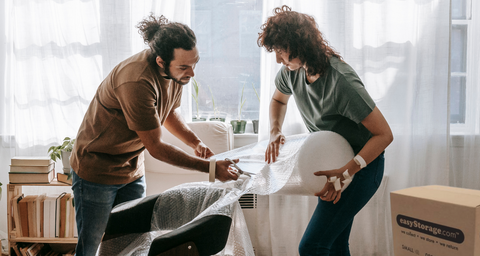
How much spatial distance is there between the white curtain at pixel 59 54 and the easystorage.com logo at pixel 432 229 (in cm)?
191

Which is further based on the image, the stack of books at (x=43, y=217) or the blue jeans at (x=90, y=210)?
the stack of books at (x=43, y=217)

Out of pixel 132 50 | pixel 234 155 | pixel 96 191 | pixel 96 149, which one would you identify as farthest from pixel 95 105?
pixel 132 50

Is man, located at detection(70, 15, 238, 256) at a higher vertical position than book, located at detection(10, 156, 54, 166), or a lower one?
higher

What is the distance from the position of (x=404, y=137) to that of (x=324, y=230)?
52.3 inches

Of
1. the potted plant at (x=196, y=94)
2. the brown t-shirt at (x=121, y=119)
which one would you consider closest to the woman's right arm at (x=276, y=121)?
the brown t-shirt at (x=121, y=119)

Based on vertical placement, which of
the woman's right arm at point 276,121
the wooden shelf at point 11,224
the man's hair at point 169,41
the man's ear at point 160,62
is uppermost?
the man's hair at point 169,41

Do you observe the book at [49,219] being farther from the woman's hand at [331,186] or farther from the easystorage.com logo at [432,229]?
the easystorage.com logo at [432,229]

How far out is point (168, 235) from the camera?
1023 millimetres

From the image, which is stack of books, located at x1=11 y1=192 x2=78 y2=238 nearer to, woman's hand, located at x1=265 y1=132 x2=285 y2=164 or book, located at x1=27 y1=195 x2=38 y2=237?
book, located at x1=27 y1=195 x2=38 y2=237

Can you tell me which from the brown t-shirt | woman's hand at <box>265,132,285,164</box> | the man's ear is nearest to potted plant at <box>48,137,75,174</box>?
the brown t-shirt

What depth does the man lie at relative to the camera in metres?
1.31

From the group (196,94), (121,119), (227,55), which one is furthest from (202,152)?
(227,55)

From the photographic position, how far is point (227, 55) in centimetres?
261

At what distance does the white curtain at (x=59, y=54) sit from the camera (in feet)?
7.62
